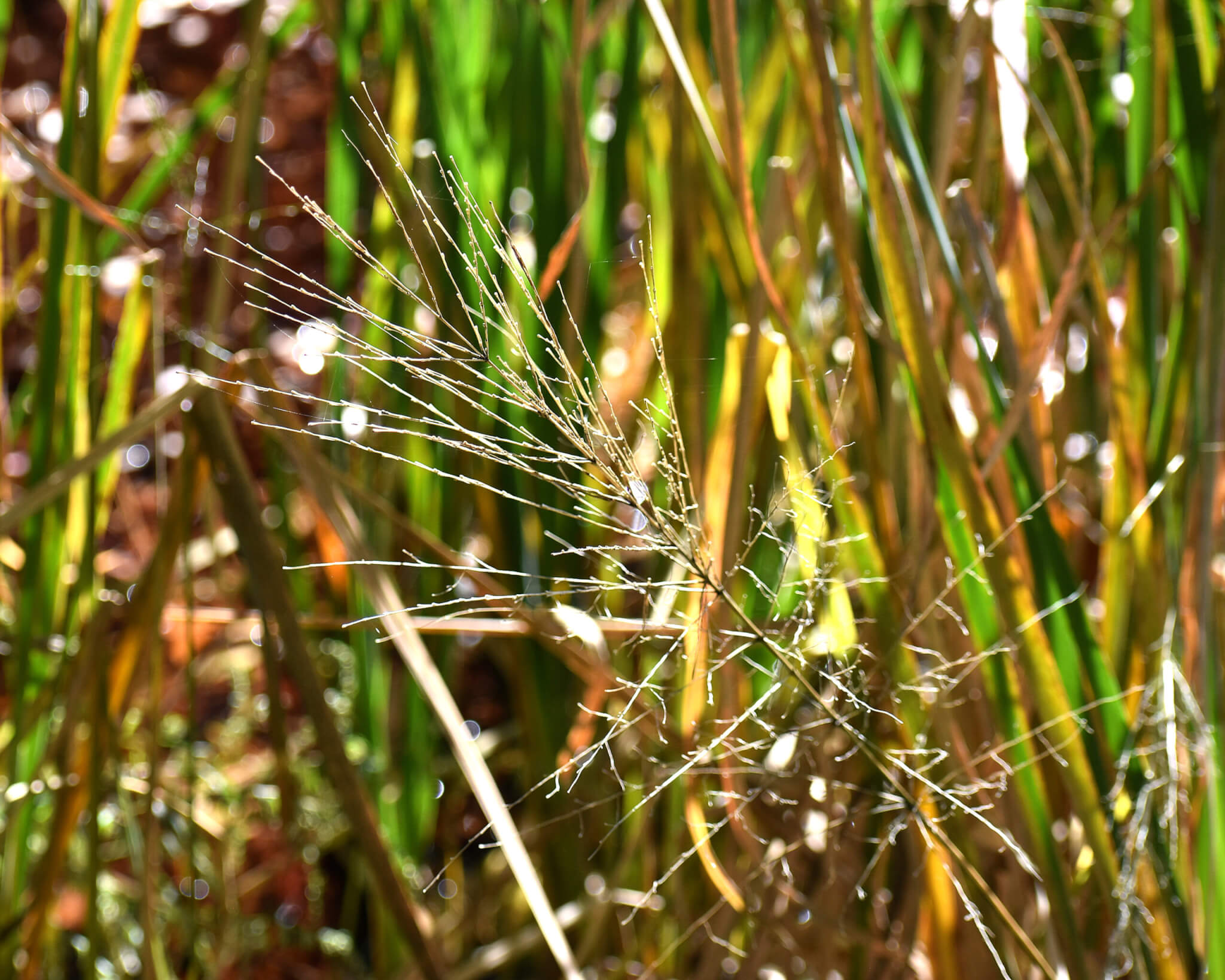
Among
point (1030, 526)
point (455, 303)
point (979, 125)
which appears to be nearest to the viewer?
point (1030, 526)

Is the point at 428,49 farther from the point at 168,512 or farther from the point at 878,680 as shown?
the point at 878,680

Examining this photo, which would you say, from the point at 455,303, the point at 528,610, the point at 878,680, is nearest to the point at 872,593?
the point at 878,680

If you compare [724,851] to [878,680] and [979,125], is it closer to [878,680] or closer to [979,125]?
[878,680]

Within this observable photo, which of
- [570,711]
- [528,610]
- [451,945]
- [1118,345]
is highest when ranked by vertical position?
[1118,345]

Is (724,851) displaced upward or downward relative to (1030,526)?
downward

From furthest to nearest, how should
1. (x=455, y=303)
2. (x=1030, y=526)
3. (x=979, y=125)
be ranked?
(x=455, y=303)
(x=979, y=125)
(x=1030, y=526)

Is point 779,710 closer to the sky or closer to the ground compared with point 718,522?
closer to the ground

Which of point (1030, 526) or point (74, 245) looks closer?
point (1030, 526)
